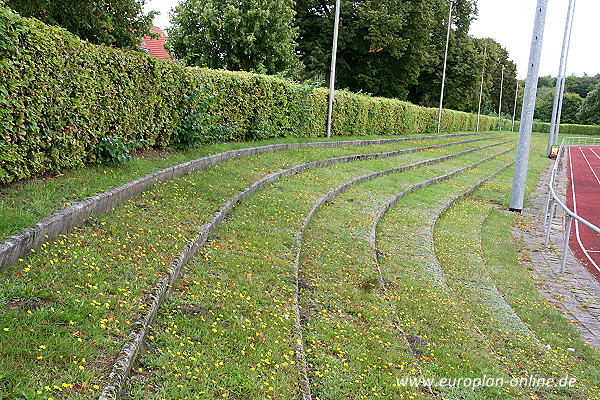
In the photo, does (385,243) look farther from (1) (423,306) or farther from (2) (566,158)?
(2) (566,158)

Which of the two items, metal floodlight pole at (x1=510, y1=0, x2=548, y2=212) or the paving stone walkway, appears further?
metal floodlight pole at (x1=510, y1=0, x2=548, y2=212)

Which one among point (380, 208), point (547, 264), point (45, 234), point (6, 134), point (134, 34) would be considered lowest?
point (547, 264)

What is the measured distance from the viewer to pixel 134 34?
14805 millimetres

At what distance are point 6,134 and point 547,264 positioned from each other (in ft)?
30.6

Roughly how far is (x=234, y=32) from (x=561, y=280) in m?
19.7

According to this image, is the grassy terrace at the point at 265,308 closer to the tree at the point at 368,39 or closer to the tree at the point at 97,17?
the tree at the point at 97,17

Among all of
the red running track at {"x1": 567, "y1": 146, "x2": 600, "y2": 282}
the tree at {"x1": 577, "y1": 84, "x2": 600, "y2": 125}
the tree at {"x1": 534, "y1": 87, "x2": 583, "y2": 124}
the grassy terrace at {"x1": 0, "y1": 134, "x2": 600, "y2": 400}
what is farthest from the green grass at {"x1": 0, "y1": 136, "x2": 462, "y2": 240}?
the tree at {"x1": 534, "y1": 87, "x2": 583, "y2": 124}

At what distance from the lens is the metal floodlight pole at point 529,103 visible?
1326 cm

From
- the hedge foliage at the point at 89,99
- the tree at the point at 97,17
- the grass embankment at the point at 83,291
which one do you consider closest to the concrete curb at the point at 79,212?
the grass embankment at the point at 83,291

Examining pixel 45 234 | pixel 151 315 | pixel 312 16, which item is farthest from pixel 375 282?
pixel 312 16

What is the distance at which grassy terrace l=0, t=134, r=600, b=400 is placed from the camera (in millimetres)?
3281
